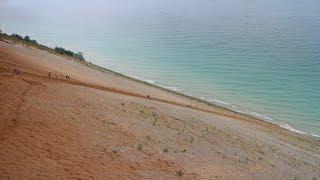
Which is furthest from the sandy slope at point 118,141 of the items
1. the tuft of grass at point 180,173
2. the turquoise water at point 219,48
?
the turquoise water at point 219,48

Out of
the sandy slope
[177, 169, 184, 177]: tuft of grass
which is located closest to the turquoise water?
the sandy slope

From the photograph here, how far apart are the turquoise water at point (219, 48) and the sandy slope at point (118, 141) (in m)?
16.5

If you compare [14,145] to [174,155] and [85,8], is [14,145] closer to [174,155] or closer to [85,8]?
[174,155]

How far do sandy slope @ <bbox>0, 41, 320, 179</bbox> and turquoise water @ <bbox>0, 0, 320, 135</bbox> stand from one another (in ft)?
54.1

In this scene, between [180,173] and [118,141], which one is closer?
[180,173]

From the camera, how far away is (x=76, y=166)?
575 inches

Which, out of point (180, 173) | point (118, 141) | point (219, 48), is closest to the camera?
point (180, 173)

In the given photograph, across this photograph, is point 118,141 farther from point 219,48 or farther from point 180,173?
point 219,48

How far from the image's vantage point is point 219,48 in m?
73.0

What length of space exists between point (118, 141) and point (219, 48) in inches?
2275

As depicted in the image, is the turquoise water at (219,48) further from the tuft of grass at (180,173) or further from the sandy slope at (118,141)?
the tuft of grass at (180,173)

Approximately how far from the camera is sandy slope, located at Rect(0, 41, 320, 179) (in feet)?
49.0

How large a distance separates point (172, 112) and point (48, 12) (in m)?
135

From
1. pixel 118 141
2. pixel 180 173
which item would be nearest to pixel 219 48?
pixel 118 141
